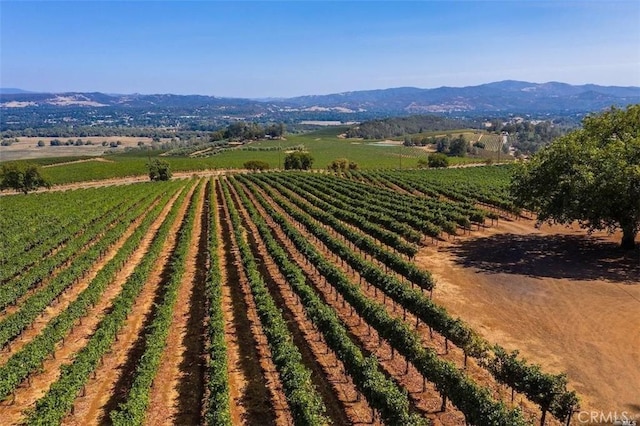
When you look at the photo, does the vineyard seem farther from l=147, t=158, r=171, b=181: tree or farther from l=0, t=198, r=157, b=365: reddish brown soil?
l=147, t=158, r=171, b=181: tree

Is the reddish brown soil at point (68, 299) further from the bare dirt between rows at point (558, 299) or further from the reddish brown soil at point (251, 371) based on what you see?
the bare dirt between rows at point (558, 299)

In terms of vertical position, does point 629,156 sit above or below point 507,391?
above

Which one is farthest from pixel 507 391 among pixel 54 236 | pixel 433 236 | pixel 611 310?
pixel 54 236

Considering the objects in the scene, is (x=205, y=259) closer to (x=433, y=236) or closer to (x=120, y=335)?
(x=120, y=335)

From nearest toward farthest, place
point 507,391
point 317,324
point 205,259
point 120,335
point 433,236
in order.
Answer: point 507,391 → point 317,324 → point 120,335 → point 205,259 → point 433,236

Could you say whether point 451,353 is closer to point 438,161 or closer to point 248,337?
point 248,337

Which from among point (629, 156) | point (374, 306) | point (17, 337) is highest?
point (629, 156)
